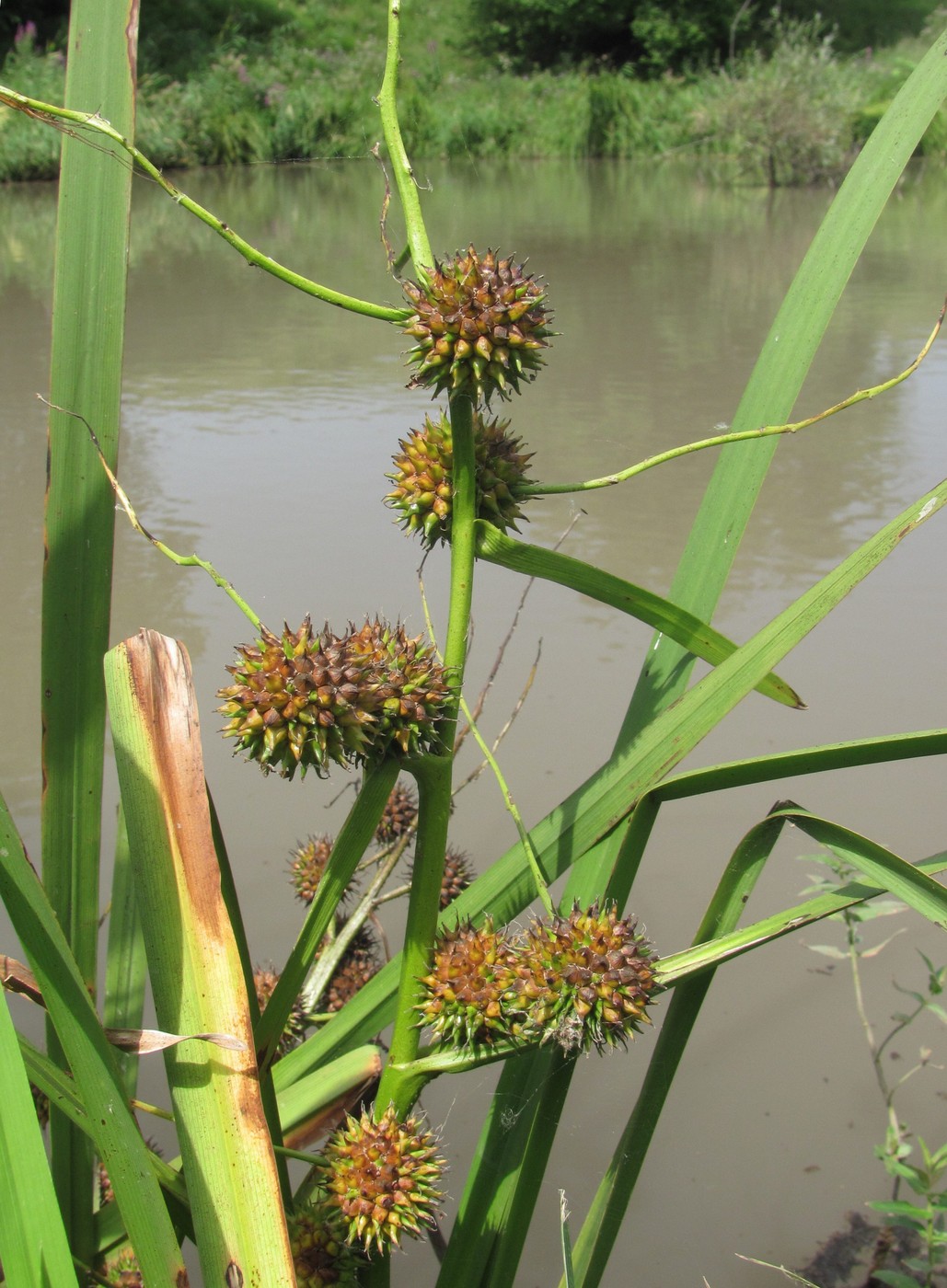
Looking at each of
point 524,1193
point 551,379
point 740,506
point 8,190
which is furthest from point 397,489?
point 8,190

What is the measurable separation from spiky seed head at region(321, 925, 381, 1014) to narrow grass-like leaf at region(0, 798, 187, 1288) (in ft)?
2.19

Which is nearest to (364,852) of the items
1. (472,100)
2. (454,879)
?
(454,879)

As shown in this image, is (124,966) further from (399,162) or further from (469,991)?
(399,162)

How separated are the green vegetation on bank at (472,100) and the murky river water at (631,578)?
505 centimetres

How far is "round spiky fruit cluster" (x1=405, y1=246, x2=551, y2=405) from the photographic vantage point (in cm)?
59

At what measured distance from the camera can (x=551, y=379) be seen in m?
4.34

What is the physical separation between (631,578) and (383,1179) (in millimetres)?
2064

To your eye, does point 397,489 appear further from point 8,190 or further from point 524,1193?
point 8,190

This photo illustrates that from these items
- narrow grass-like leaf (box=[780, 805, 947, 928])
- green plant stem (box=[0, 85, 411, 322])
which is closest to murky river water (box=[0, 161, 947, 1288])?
green plant stem (box=[0, 85, 411, 322])

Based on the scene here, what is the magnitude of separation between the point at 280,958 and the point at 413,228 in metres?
1.20

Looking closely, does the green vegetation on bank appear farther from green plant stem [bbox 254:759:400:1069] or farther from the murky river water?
green plant stem [bbox 254:759:400:1069]

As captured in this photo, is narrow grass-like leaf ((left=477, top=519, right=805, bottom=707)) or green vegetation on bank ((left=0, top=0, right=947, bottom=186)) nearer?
narrow grass-like leaf ((left=477, top=519, right=805, bottom=707))

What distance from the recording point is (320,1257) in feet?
2.33

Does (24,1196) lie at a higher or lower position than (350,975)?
higher
